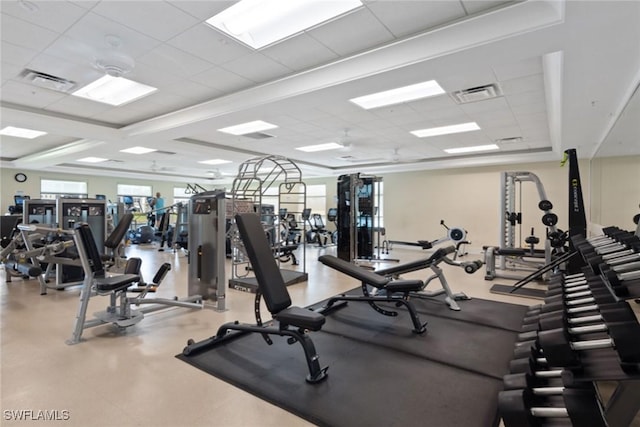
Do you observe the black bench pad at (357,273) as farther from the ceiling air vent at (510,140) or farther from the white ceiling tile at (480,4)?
the ceiling air vent at (510,140)

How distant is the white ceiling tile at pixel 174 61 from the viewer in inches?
133

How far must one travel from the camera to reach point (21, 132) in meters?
6.82

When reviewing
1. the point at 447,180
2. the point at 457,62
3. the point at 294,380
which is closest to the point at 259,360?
the point at 294,380

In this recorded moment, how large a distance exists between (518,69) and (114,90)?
5.21 meters

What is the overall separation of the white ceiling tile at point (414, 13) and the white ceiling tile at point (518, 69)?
1.03m

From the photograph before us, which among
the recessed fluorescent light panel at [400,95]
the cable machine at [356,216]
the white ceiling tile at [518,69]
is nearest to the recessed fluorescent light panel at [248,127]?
the recessed fluorescent light panel at [400,95]

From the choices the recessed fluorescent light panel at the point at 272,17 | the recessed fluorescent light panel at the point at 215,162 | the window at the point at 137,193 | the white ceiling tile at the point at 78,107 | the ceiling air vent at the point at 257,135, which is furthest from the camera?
the window at the point at 137,193

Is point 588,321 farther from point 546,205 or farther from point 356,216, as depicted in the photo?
point 356,216

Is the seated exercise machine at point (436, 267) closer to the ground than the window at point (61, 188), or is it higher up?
closer to the ground

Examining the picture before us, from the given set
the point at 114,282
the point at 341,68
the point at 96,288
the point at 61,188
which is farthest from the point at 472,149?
the point at 61,188

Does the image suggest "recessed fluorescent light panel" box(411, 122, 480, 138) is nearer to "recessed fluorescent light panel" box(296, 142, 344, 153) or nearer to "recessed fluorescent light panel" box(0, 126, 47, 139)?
"recessed fluorescent light panel" box(296, 142, 344, 153)

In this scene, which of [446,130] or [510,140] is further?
[510,140]

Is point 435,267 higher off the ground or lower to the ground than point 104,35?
lower

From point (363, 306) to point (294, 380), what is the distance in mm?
1960
